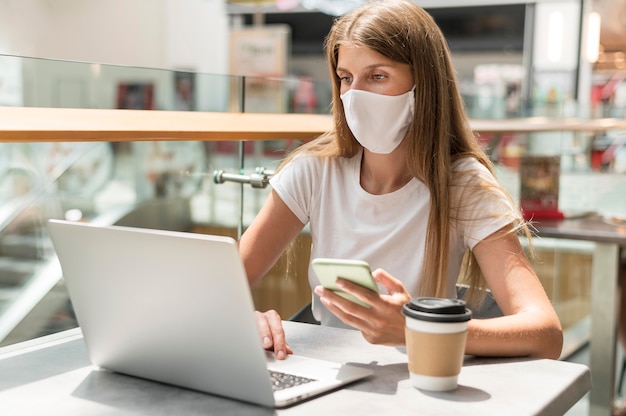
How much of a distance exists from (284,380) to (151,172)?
4.47 metres

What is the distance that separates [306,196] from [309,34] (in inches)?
504

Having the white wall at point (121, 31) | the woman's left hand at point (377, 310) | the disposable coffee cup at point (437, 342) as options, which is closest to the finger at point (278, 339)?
the woman's left hand at point (377, 310)

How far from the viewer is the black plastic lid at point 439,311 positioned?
44.5 inches

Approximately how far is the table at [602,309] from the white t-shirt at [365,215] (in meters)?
1.52

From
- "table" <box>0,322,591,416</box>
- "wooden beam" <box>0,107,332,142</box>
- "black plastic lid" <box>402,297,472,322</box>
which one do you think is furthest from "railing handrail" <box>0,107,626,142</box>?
"black plastic lid" <box>402,297,472,322</box>

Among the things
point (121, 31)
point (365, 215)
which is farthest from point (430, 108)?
point (121, 31)

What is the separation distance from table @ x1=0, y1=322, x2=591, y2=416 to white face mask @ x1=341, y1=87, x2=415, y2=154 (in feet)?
1.81

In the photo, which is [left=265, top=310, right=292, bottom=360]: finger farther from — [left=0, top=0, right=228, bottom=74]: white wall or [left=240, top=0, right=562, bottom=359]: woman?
[left=0, top=0, right=228, bottom=74]: white wall

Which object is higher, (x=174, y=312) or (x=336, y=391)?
(x=174, y=312)

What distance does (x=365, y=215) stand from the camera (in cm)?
185

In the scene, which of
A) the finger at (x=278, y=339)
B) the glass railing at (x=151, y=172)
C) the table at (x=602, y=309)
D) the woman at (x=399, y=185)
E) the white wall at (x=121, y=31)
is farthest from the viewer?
the white wall at (x=121, y=31)

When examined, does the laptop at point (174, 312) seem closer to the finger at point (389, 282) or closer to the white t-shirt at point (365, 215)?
the finger at point (389, 282)

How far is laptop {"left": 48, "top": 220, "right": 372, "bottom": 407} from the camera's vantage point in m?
1.04

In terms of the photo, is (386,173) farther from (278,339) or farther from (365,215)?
(278,339)
